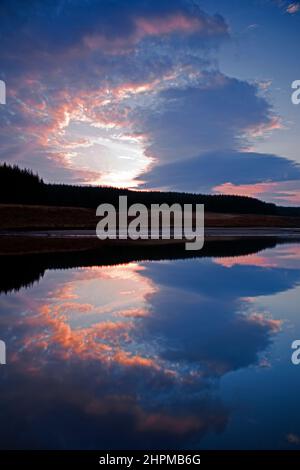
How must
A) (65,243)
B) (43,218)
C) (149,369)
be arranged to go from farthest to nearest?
(43,218) → (65,243) → (149,369)

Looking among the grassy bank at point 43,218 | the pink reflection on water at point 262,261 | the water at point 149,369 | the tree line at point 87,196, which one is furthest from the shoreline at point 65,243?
the tree line at point 87,196

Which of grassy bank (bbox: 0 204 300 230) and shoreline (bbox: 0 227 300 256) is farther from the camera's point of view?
Result: grassy bank (bbox: 0 204 300 230)

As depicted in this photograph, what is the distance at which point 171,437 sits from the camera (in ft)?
13.2

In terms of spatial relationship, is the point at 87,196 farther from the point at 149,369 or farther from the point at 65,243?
the point at 149,369

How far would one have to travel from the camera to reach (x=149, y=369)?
584 centimetres

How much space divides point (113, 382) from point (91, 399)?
56 cm

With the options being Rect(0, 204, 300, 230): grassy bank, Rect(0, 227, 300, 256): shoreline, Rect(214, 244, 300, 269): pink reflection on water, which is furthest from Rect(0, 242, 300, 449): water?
Rect(0, 204, 300, 230): grassy bank

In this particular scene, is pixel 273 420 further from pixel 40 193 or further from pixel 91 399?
pixel 40 193

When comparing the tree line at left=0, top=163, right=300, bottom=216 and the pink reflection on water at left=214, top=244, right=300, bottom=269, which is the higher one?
the tree line at left=0, top=163, right=300, bottom=216

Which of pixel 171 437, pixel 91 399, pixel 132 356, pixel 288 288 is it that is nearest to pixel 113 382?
pixel 91 399

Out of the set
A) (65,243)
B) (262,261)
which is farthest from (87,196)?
(262,261)

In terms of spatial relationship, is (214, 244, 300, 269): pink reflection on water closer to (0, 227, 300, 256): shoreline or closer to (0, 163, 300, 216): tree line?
(0, 227, 300, 256): shoreline

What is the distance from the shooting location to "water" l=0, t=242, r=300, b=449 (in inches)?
161
